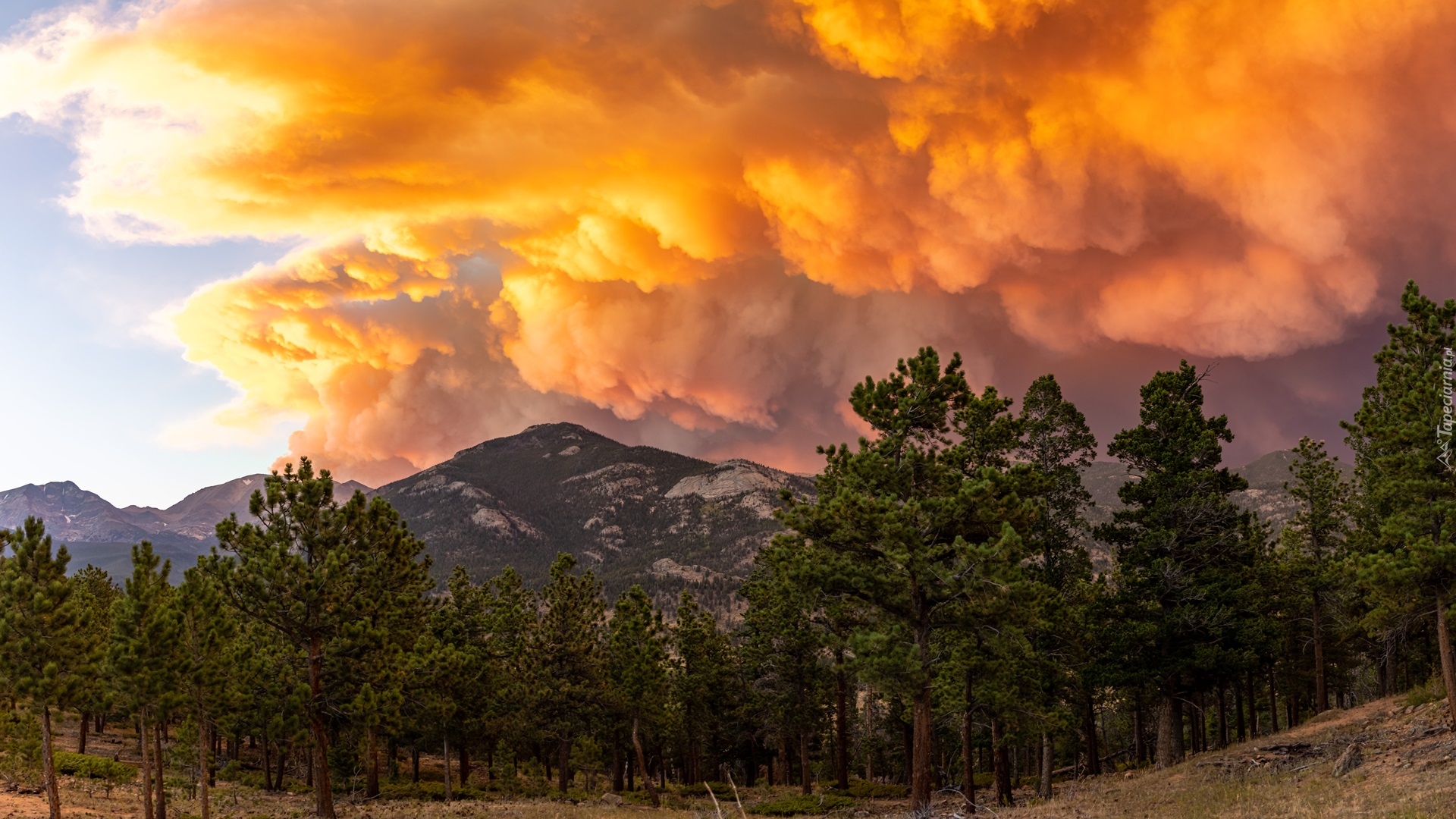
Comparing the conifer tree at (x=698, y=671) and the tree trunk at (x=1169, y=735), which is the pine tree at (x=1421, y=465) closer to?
the tree trunk at (x=1169, y=735)

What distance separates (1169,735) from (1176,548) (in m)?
9.11

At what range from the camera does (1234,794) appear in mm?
23953

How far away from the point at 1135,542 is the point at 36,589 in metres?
47.0

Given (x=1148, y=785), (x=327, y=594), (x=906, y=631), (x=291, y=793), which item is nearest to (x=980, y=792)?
(x=1148, y=785)

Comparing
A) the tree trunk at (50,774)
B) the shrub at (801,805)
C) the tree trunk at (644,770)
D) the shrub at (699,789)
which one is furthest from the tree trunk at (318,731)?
the shrub at (699,789)

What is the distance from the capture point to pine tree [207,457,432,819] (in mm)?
30938

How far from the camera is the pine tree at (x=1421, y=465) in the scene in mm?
26344

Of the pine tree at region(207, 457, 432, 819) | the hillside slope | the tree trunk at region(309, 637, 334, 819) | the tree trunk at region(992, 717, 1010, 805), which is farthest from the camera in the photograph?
the tree trunk at region(992, 717, 1010, 805)

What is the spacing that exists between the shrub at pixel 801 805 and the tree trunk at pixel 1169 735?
51.8ft

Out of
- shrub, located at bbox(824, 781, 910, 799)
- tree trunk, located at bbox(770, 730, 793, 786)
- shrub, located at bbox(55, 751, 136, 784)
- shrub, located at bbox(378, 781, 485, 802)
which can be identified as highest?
shrub, located at bbox(55, 751, 136, 784)

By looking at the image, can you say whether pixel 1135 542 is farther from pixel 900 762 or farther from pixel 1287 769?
pixel 900 762

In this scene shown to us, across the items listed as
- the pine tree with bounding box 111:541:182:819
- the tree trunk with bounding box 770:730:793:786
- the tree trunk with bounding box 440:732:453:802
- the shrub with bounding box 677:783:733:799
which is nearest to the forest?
the pine tree with bounding box 111:541:182:819

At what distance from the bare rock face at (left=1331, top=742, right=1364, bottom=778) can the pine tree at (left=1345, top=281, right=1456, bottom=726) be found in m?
4.21

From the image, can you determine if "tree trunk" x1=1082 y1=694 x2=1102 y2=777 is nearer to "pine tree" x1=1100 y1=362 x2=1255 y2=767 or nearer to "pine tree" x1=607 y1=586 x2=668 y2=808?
"pine tree" x1=1100 y1=362 x2=1255 y2=767
